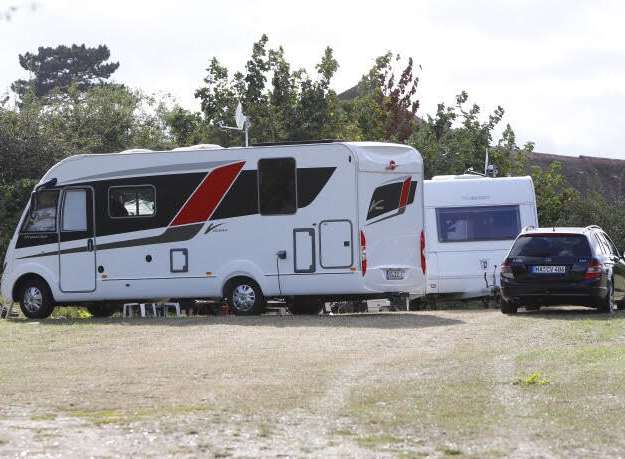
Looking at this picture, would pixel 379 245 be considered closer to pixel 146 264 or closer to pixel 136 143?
pixel 146 264

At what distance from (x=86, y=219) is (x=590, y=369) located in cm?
1229

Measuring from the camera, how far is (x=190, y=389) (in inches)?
500

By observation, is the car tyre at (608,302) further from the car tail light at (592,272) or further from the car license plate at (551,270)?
the car license plate at (551,270)

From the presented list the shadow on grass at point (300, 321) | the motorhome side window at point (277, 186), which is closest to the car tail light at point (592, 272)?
the shadow on grass at point (300, 321)

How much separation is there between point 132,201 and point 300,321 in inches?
156

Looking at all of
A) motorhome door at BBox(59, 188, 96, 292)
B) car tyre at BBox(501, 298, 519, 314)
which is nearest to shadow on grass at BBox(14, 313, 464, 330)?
motorhome door at BBox(59, 188, 96, 292)

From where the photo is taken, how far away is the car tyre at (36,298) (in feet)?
80.3

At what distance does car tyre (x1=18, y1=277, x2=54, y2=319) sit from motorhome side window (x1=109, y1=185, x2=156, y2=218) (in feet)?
6.28

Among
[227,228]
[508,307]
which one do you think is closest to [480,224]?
[508,307]

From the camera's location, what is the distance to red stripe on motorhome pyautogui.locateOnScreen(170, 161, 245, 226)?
23.4m

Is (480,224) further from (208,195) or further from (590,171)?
(590,171)

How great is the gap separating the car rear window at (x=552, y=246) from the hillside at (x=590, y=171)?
117ft

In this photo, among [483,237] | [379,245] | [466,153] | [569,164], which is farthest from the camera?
[569,164]

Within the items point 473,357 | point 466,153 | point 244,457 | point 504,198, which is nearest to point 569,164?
point 466,153
